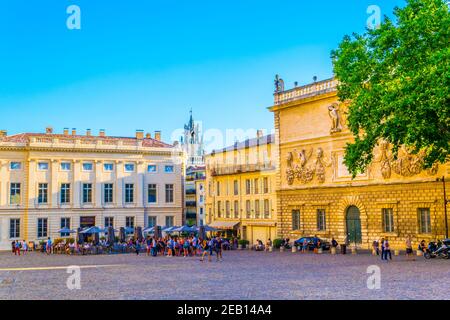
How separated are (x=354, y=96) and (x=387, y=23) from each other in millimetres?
4555

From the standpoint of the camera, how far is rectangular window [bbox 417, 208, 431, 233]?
37844mm

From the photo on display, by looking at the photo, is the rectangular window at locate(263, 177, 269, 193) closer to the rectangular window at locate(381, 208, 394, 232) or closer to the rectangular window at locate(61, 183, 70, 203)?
the rectangular window at locate(381, 208, 394, 232)

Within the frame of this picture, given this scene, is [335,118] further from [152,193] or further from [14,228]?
[14,228]

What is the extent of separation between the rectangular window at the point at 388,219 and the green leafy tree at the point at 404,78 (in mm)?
9265

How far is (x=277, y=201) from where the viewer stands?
5041 centimetres

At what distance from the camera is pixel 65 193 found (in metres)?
63.2

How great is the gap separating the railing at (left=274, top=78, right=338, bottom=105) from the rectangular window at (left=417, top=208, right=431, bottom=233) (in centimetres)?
1166

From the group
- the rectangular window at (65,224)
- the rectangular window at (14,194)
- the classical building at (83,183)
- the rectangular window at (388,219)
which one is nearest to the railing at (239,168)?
the classical building at (83,183)

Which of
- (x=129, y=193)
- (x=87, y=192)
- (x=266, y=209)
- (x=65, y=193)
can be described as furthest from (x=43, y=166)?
(x=266, y=209)

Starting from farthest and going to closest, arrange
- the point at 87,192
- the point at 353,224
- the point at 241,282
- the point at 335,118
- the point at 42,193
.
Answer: the point at 87,192 < the point at 42,193 < the point at 335,118 < the point at 353,224 < the point at 241,282

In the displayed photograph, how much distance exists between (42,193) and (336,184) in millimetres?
33753

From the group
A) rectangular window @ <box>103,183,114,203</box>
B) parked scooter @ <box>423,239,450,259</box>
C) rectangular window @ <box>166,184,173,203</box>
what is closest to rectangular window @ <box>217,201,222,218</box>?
rectangular window @ <box>166,184,173,203</box>

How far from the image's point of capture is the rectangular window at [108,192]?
65.1m
